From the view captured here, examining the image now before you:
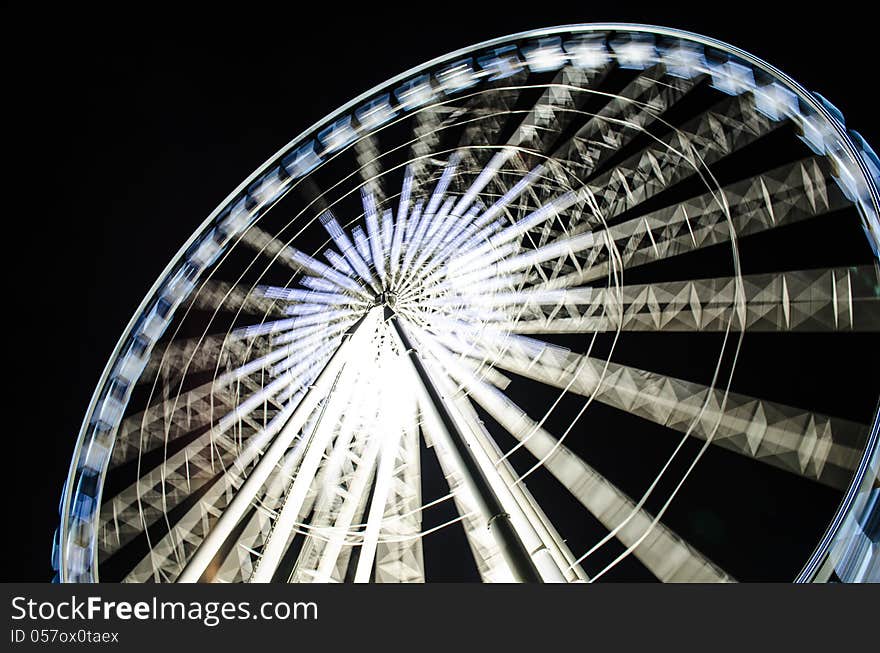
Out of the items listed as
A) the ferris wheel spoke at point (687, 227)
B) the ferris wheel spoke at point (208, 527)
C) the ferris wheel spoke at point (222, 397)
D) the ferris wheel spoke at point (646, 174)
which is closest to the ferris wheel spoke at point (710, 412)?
the ferris wheel spoke at point (687, 227)

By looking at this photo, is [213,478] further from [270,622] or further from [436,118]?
[436,118]

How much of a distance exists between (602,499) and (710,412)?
1.09 metres

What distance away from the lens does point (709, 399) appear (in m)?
4.39

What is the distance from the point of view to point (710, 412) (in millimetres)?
4363

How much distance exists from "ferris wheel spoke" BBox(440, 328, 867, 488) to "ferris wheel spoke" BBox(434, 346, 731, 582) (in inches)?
20.2

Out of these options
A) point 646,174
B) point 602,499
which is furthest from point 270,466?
point 646,174

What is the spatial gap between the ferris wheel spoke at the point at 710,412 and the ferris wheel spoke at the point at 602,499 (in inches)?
20.2

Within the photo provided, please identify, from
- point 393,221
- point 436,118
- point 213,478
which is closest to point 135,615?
point 213,478

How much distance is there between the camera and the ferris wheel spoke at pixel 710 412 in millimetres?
3574

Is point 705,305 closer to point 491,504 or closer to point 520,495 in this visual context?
point 520,495

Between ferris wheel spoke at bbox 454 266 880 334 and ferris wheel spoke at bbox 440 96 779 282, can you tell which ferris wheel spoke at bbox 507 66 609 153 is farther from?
ferris wheel spoke at bbox 454 266 880 334

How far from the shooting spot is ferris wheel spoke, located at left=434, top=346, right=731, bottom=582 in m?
3.56

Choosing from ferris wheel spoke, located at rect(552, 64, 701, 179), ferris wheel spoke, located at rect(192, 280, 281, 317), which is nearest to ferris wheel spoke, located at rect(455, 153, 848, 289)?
ferris wheel spoke, located at rect(552, 64, 701, 179)

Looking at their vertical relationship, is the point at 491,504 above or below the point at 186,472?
below
